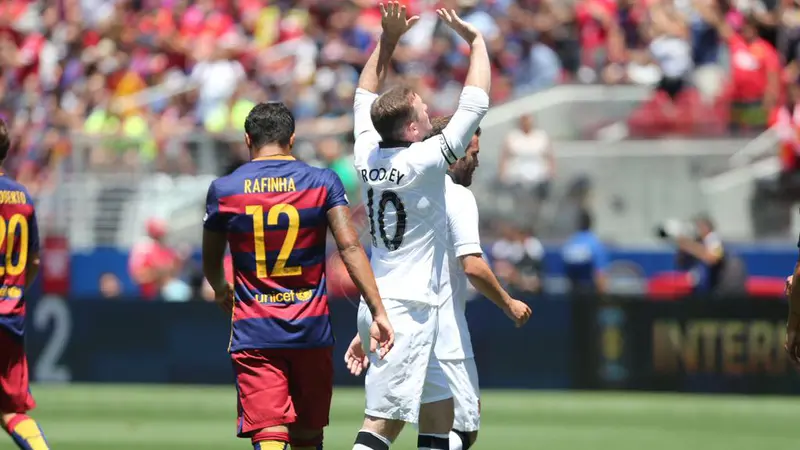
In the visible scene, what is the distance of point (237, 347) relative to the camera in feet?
24.7

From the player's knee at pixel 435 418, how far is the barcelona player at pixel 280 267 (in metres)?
0.57

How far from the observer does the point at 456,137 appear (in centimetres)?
748

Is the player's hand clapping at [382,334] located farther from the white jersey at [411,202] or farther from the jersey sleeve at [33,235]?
the jersey sleeve at [33,235]

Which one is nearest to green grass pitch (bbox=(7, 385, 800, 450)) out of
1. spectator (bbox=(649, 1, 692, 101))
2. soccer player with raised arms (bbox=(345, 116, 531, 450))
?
soccer player with raised arms (bbox=(345, 116, 531, 450))

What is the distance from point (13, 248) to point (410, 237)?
104 inches

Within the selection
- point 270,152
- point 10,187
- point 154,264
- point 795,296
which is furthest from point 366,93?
point 154,264

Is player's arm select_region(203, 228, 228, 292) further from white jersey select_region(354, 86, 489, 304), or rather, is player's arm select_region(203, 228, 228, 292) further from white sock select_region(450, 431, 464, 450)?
white sock select_region(450, 431, 464, 450)

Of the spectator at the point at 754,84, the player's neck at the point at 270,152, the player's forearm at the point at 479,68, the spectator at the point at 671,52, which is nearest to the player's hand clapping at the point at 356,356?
the player's neck at the point at 270,152

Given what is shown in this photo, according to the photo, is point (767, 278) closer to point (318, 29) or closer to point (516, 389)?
point (516, 389)

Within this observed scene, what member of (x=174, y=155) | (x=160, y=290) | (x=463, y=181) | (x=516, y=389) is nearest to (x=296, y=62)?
(x=174, y=155)

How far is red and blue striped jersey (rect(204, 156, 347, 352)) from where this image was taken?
7512 mm

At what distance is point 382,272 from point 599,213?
1173 cm

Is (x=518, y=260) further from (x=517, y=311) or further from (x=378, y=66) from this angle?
(x=517, y=311)

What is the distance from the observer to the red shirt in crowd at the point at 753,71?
65.6 feet
